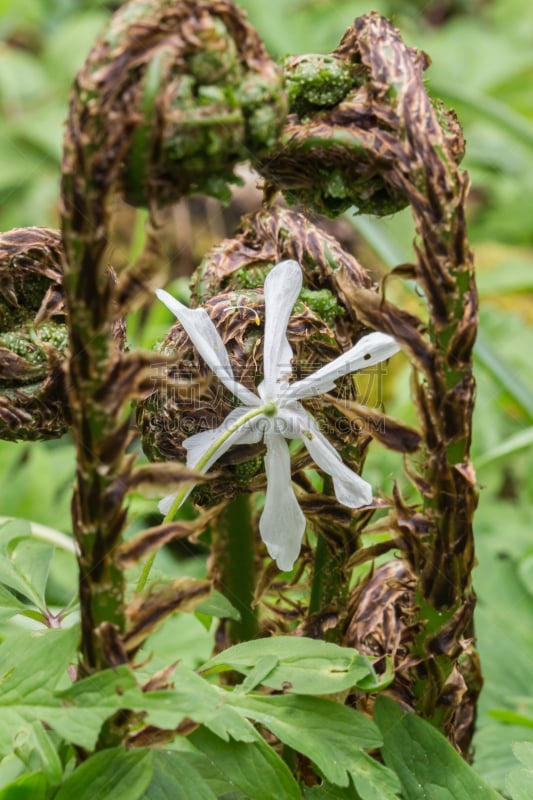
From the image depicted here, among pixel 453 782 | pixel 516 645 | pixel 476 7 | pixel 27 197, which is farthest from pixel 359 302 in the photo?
pixel 476 7

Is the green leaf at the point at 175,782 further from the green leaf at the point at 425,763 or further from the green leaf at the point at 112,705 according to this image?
the green leaf at the point at 425,763

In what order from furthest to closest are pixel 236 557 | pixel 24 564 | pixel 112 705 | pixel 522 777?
1. pixel 236 557
2. pixel 24 564
3. pixel 522 777
4. pixel 112 705

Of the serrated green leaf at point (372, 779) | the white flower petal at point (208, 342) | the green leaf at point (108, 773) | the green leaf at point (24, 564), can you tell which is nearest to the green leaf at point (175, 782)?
the green leaf at point (108, 773)

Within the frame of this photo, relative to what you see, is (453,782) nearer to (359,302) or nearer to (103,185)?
(359,302)

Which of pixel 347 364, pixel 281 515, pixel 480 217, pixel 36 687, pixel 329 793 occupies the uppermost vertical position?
pixel 480 217

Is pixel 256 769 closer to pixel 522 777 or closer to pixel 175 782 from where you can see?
pixel 175 782

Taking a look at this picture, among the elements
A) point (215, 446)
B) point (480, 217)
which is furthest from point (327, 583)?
point (480, 217)

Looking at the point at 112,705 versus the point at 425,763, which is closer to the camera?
the point at 112,705
